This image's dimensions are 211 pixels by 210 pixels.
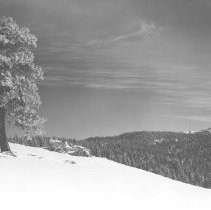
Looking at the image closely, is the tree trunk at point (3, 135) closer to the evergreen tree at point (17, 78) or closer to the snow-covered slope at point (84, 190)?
the evergreen tree at point (17, 78)

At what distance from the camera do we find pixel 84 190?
19.9 metres

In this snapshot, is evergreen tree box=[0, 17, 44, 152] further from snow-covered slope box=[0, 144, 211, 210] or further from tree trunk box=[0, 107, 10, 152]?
snow-covered slope box=[0, 144, 211, 210]

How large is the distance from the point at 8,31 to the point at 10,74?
4.11 m

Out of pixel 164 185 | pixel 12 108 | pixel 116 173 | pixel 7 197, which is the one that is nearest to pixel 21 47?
pixel 12 108

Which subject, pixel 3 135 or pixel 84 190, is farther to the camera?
pixel 3 135

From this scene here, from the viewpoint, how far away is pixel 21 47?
36.8 meters

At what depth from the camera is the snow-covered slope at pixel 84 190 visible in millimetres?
17141

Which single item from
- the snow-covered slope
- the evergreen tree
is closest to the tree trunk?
the evergreen tree

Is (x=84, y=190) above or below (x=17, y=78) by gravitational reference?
below

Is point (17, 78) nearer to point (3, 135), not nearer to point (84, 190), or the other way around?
point (3, 135)

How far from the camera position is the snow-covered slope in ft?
56.2

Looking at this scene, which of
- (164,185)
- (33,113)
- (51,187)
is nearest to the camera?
(51,187)

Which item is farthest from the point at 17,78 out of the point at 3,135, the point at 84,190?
the point at 84,190

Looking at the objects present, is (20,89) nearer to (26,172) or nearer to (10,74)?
(10,74)
